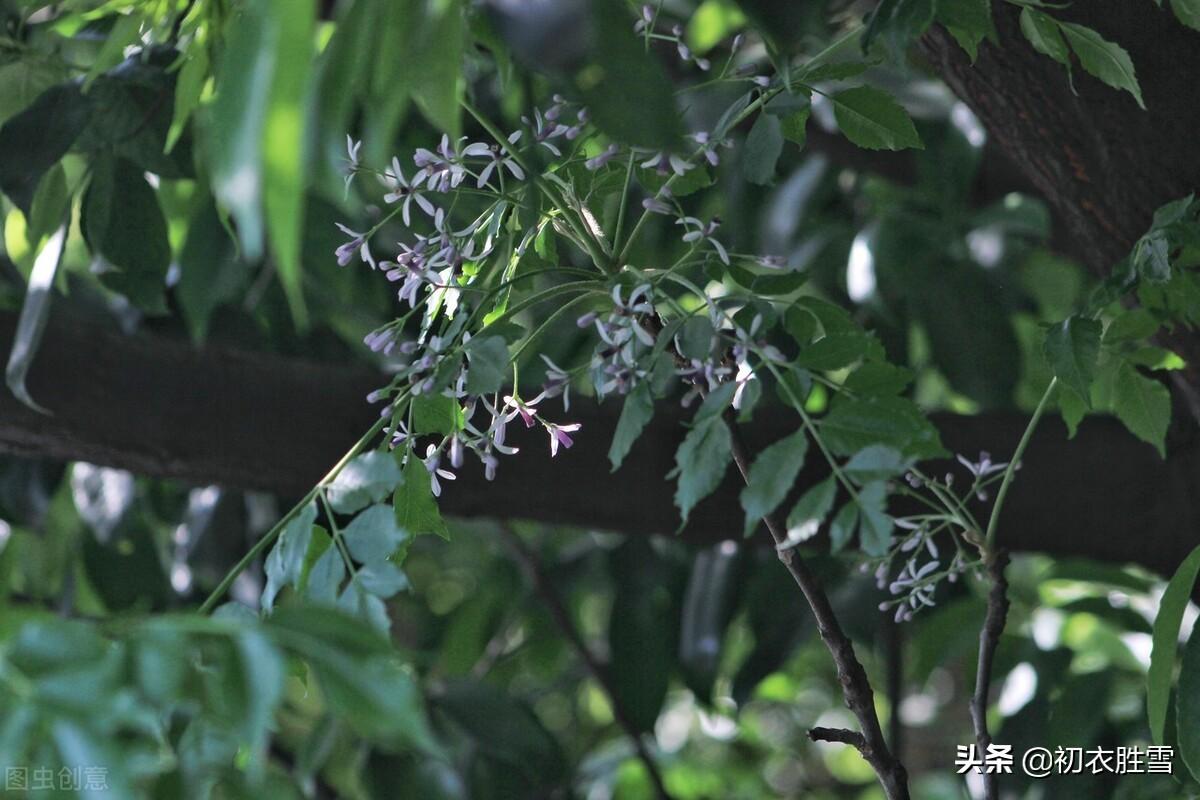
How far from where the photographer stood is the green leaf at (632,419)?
0.36 metres

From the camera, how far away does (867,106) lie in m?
0.45

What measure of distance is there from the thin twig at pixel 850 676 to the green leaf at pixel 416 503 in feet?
0.34

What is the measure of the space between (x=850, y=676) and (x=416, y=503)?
0.16 m

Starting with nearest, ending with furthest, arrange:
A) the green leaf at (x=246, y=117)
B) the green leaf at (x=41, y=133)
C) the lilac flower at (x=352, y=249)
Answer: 1. the green leaf at (x=246, y=117)
2. the lilac flower at (x=352, y=249)
3. the green leaf at (x=41, y=133)

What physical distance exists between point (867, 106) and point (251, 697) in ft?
0.98

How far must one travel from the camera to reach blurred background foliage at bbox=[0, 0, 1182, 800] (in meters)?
0.28

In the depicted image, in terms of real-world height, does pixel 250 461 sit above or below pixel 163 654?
below

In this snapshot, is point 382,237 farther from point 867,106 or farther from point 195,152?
point 867,106

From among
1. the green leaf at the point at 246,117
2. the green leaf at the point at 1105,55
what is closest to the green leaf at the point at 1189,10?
the green leaf at the point at 1105,55

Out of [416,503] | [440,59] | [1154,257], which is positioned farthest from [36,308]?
[1154,257]

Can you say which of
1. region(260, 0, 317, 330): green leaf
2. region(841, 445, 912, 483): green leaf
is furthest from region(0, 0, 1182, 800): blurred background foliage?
region(841, 445, 912, 483): green leaf

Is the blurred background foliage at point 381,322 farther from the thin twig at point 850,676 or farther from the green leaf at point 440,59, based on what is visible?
the thin twig at point 850,676

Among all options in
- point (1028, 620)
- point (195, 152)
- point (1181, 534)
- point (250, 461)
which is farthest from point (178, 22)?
point (1028, 620)

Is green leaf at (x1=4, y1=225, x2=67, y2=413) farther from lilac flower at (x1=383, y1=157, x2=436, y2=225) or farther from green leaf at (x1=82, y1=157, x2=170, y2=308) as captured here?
lilac flower at (x1=383, y1=157, x2=436, y2=225)
